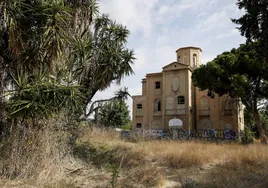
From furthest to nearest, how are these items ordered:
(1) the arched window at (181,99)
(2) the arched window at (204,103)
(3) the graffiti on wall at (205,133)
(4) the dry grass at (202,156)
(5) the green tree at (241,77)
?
1. (1) the arched window at (181,99)
2. (2) the arched window at (204,103)
3. (3) the graffiti on wall at (205,133)
4. (5) the green tree at (241,77)
5. (4) the dry grass at (202,156)

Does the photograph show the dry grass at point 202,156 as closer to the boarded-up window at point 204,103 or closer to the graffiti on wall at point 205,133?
the graffiti on wall at point 205,133

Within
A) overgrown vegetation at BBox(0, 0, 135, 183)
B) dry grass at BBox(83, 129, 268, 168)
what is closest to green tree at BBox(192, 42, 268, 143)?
dry grass at BBox(83, 129, 268, 168)

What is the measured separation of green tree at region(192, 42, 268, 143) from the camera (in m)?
18.1

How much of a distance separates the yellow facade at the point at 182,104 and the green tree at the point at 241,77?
655cm

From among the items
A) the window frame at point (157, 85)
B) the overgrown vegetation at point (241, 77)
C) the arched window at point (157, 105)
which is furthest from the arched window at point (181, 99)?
the overgrown vegetation at point (241, 77)

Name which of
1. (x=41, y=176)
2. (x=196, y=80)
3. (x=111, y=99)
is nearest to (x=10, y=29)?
(x=41, y=176)

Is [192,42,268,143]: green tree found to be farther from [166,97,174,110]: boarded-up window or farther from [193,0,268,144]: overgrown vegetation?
[166,97,174,110]: boarded-up window

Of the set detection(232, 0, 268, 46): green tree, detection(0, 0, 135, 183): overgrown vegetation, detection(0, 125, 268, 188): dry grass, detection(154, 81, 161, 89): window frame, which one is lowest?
detection(0, 125, 268, 188): dry grass

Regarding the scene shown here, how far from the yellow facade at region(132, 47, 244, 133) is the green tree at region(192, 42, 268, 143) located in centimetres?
655

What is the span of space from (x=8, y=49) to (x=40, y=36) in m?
1.06

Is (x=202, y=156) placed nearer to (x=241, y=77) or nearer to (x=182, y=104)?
(x=241, y=77)

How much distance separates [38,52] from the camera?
7.44 m

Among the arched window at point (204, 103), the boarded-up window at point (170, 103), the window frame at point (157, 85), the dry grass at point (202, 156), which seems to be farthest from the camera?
the window frame at point (157, 85)

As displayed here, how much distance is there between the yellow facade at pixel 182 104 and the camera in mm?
27547
